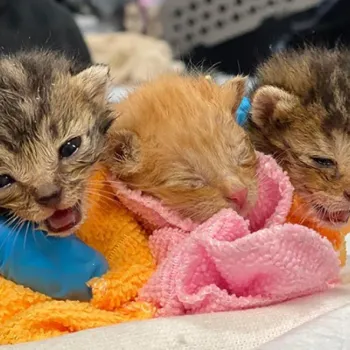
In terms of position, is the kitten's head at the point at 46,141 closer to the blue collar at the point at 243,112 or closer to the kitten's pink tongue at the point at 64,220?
the kitten's pink tongue at the point at 64,220

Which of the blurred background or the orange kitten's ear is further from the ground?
the orange kitten's ear

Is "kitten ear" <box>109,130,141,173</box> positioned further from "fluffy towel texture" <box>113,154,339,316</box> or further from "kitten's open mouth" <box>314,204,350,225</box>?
"kitten's open mouth" <box>314,204,350,225</box>

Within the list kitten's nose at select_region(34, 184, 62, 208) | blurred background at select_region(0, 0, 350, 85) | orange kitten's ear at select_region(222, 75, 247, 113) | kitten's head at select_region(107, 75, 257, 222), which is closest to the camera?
kitten's nose at select_region(34, 184, 62, 208)

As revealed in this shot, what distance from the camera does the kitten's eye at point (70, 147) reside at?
1.17 meters

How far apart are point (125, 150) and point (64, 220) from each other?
164 millimetres

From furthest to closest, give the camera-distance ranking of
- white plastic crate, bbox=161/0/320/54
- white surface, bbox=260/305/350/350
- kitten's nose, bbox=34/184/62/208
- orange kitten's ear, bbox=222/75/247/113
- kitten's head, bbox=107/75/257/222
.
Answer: white plastic crate, bbox=161/0/320/54
orange kitten's ear, bbox=222/75/247/113
kitten's head, bbox=107/75/257/222
kitten's nose, bbox=34/184/62/208
white surface, bbox=260/305/350/350

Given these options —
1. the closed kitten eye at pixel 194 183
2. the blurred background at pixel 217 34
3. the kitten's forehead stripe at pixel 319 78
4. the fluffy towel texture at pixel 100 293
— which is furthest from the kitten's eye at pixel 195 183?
the blurred background at pixel 217 34

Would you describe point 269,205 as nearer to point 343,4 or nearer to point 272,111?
point 272,111

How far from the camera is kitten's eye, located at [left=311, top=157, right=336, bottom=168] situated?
1256 millimetres

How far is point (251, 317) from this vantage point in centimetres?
109

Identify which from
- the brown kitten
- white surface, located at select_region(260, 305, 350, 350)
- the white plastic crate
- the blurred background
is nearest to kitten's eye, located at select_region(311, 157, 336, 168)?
the brown kitten

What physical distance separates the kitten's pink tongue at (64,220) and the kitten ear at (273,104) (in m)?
0.39

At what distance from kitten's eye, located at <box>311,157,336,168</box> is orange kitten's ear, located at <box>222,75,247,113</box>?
0.17 meters

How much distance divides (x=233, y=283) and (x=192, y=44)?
218cm
